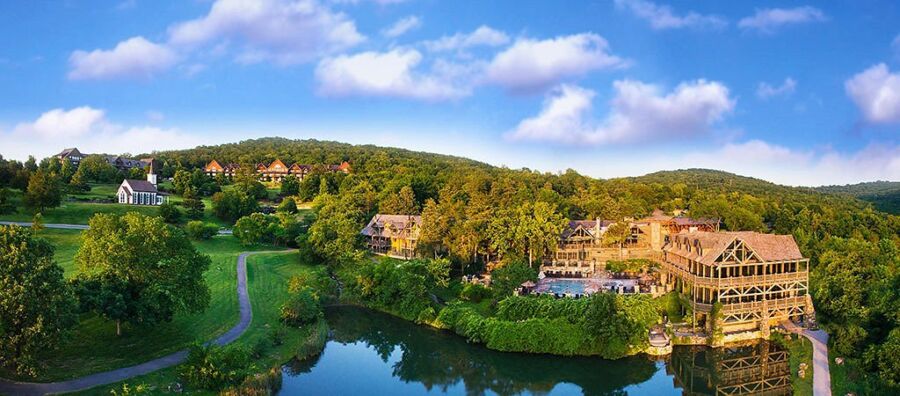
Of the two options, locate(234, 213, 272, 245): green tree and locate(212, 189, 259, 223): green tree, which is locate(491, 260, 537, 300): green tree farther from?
locate(212, 189, 259, 223): green tree

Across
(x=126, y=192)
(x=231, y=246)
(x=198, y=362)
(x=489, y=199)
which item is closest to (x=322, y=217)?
(x=231, y=246)

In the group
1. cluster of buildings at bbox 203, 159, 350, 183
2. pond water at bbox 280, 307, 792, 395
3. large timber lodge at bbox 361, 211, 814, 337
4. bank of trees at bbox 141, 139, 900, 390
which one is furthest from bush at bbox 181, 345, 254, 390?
cluster of buildings at bbox 203, 159, 350, 183

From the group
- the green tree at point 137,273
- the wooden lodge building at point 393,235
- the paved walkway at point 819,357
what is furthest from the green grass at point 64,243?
the paved walkway at point 819,357

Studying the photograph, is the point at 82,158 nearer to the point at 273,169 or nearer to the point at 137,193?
the point at 273,169

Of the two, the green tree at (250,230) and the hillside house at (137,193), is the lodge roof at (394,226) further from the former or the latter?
the hillside house at (137,193)

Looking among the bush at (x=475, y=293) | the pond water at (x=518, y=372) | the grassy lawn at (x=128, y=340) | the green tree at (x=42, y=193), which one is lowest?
the pond water at (x=518, y=372)

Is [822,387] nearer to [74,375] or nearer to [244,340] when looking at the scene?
[244,340]
